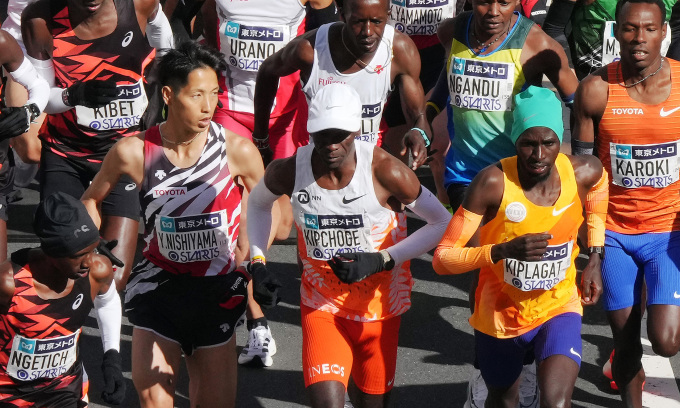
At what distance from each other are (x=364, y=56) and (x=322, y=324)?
1.77m

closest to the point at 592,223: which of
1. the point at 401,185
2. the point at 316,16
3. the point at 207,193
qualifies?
the point at 401,185

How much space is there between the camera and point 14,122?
6.73 m

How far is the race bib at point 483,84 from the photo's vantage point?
6766 mm

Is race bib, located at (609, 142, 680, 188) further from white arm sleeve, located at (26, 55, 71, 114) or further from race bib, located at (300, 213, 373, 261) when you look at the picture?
white arm sleeve, located at (26, 55, 71, 114)

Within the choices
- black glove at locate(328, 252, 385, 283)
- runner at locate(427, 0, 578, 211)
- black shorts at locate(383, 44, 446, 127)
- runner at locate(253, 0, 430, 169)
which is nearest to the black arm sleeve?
black shorts at locate(383, 44, 446, 127)

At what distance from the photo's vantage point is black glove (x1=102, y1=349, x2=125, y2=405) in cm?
549

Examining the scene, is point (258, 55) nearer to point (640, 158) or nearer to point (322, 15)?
point (322, 15)

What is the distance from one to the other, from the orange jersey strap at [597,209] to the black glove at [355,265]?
1101mm

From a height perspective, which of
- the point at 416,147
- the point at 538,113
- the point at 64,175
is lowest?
the point at 64,175

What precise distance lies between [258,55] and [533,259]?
2926 mm

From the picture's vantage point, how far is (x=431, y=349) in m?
7.43

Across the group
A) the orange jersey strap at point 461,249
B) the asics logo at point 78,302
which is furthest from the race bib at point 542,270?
the asics logo at point 78,302

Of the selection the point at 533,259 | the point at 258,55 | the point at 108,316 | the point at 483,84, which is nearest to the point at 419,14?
the point at 258,55

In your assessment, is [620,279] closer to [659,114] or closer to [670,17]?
[659,114]
